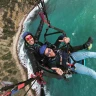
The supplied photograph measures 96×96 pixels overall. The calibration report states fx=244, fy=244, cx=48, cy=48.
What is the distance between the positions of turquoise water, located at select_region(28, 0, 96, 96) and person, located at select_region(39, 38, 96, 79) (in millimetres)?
1137

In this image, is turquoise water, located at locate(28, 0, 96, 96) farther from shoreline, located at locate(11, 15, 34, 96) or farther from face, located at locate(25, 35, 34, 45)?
face, located at locate(25, 35, 34, 45)

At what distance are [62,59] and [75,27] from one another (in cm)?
312

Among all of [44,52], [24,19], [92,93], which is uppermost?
[24,19]

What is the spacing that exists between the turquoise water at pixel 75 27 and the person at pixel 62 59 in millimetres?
1137

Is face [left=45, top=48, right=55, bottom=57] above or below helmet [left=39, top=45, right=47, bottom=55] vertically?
below

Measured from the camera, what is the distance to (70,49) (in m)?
7.32

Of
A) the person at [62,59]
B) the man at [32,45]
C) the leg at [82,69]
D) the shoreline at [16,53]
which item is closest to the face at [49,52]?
the person at [62,59]

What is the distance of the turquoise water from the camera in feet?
27.4

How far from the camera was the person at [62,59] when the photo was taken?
650 centimetres

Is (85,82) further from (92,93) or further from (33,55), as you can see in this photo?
(33,55)

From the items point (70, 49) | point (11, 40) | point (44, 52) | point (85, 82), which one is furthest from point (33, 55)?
point (11, 40)

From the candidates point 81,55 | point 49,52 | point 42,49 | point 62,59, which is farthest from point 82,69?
point 42,49

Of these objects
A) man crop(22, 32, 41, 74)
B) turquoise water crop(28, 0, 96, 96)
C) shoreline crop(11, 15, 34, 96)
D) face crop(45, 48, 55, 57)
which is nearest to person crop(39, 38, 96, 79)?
face crop(45, 48, 55, 57)

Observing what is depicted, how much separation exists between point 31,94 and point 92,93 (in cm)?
232
